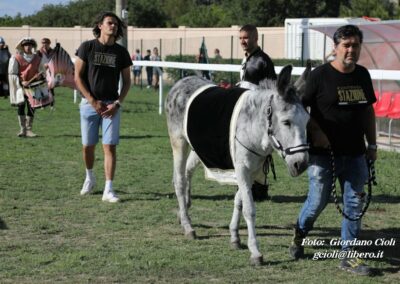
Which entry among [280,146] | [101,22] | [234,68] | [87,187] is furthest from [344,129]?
[234,68]

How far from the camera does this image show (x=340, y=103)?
659cm

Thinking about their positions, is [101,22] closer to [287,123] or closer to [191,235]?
[191,235]

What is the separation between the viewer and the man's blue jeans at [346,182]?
22.1 ft

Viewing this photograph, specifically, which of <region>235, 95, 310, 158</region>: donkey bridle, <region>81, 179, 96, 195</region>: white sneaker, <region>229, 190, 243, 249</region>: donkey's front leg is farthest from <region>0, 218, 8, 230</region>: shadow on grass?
<region>235, 95, 310, 158</region>: donkey bridle

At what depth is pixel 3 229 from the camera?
27.0 ft

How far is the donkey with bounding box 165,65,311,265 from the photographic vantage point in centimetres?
650

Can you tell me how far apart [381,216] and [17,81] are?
366 inches

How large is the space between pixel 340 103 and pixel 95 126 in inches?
169

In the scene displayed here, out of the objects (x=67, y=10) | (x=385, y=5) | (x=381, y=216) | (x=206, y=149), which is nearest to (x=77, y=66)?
(x=206, y=149)

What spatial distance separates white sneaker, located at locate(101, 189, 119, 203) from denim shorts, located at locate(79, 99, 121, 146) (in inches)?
24.6

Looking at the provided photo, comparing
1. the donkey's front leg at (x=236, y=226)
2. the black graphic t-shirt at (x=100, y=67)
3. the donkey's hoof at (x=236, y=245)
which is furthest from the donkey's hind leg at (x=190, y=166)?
the black graphic t-shirt at (x=100, y=67)

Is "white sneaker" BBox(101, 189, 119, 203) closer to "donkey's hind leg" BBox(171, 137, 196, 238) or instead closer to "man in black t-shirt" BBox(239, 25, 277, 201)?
"donkey's hind leg" BBox(171, 137, 196, 238)

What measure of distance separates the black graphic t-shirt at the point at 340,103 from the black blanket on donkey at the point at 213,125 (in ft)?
2.94

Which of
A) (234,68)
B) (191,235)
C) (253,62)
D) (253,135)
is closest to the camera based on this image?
(253,135)
